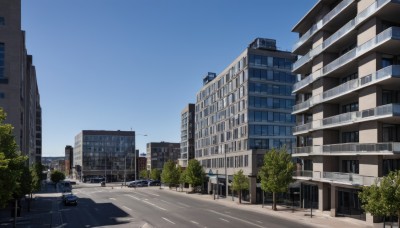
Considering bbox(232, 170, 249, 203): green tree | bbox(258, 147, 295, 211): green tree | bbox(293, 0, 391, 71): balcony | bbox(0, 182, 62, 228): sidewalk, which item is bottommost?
bbox(0, 182, 62, 228): sidewalk

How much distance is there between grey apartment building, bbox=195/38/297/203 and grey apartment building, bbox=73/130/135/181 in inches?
3894

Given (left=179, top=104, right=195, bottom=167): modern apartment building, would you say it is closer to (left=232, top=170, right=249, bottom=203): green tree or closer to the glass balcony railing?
(left=232, top=170, right=249, bottom=203): green tree

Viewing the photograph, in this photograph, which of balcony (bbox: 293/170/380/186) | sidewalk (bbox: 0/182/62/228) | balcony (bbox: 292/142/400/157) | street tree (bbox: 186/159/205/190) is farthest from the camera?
street tree (bbox: 186/159/205/190)

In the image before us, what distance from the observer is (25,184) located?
4169 centimetres

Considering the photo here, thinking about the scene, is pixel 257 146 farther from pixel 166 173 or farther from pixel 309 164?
pixel 166 173

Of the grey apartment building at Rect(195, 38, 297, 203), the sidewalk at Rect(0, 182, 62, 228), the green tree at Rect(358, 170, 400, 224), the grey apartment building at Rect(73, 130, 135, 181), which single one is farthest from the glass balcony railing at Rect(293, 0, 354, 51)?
the grey apartment building at Rect(73, 130, 135, 181)

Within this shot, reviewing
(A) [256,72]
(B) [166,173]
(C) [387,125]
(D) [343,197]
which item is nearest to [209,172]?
(B) [166,173]

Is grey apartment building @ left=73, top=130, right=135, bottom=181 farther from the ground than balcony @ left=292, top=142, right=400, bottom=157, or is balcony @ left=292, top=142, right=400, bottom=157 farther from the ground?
balcony @ left=292, top=142, right=400, bottom=157

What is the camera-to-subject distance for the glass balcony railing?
43.2 meters

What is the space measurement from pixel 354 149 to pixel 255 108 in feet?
101

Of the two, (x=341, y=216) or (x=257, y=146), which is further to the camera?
(x=257, y=146)

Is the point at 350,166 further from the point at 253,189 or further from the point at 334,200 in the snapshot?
the point at 253,189

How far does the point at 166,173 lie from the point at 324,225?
201 ft

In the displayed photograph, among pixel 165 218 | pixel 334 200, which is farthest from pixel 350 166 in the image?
pixel 165 218
